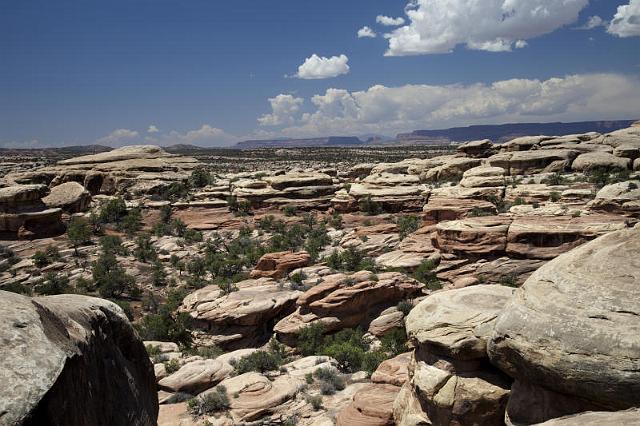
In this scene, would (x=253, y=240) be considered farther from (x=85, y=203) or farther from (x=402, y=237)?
(x=85, y=203)

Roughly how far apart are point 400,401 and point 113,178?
45.3 meters

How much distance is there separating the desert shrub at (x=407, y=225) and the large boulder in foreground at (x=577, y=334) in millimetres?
22065

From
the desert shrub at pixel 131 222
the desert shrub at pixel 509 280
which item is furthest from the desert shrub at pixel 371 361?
the desert shrub at pixel 131 222

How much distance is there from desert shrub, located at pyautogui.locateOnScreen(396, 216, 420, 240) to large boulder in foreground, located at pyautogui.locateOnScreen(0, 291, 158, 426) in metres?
25.0

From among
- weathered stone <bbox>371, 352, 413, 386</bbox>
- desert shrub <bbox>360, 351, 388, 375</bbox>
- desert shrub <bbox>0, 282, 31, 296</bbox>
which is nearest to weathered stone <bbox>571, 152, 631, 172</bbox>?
desert shrub <bbox>360, 351, 388, 375</bbox>

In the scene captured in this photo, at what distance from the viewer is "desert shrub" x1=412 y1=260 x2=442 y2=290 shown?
21.7 m

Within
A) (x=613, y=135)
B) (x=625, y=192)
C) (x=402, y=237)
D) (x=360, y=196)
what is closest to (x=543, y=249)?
(x=625, y=192)

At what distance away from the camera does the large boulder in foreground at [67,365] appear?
3033 millimetres

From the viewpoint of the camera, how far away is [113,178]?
151 ft

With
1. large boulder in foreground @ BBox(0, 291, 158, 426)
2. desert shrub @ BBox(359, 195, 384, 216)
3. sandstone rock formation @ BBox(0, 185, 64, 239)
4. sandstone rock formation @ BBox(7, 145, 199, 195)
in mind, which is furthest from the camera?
sandstone rock formation @ BBox(7, 145, 199, 195)

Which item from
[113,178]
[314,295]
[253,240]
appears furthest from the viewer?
[113,178]

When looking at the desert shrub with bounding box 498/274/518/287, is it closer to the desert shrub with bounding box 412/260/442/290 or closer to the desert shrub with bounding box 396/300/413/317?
the desert shrub with bounding box 412/260/442/290

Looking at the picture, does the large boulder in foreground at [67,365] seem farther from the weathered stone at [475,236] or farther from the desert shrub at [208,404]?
the weathered stone at [475,236]

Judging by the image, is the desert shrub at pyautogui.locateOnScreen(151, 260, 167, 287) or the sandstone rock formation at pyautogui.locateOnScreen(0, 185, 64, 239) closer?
the desert shrub at pyautogui.locateOnScreen(151, 260, 167, 287)
